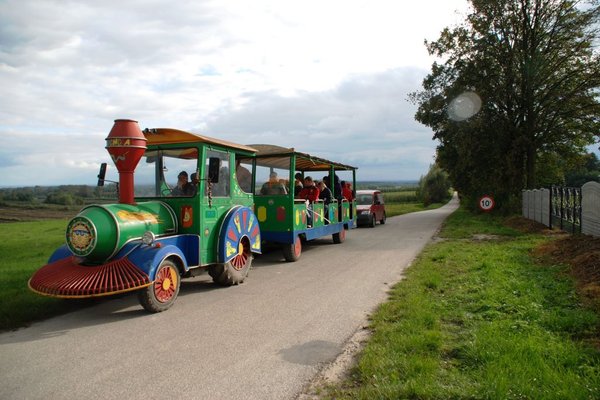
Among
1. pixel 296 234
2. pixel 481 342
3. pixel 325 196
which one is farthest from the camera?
pixel 325 196

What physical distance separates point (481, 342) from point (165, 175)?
5790mm

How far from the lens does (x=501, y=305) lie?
6.25 m

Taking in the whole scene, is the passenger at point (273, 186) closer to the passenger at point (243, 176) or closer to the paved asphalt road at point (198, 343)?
the passenger at point (243, 176)

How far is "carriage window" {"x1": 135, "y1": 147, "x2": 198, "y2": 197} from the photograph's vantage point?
785 centimetres

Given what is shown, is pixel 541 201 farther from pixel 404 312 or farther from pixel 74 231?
pixel 74 231

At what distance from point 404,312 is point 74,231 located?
4637mm

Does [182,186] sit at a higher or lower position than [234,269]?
higher

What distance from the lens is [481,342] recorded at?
4.72m

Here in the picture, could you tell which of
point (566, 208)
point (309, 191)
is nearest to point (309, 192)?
point (309, 191)

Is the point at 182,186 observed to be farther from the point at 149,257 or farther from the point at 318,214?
the point at 318,214

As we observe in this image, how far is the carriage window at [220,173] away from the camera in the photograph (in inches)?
312

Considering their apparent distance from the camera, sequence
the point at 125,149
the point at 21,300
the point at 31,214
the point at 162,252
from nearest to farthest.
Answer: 1. the point at 162,252
2. the point at 21,300
3. the point at 125,149
4. the point at 31,214

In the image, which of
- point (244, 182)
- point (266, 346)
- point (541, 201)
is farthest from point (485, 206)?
point (266, 346)

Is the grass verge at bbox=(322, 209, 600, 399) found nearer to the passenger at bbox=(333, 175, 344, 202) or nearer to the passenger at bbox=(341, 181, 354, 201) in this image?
the passenger at bbox=(333, 175, 344, 202)
